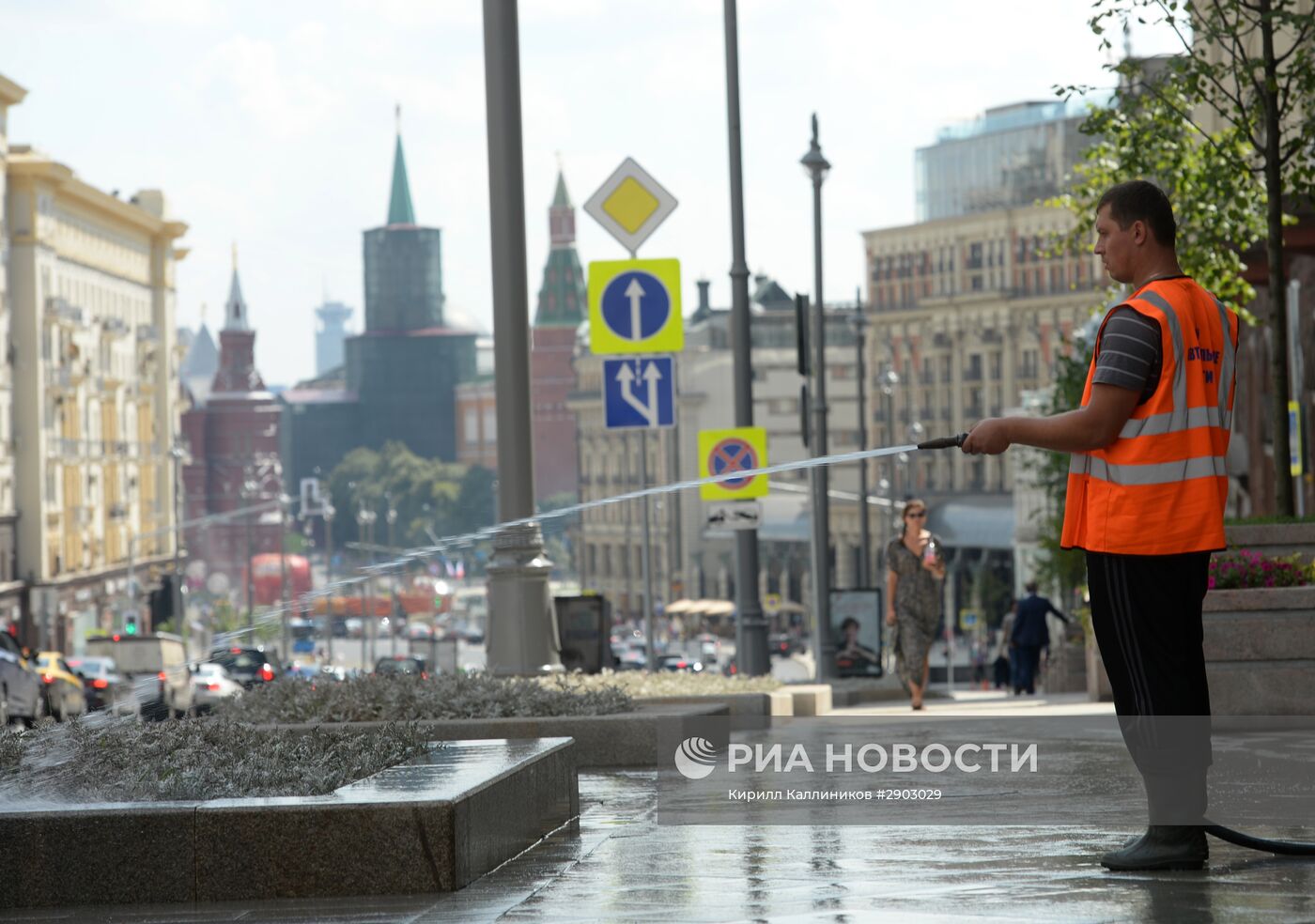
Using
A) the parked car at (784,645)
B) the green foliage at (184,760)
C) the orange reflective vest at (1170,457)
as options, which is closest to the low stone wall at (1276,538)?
the green foliage at (184,760)

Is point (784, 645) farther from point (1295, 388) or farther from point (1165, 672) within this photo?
point (1165, 672)

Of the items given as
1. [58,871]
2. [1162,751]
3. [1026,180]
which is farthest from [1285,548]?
[1026,180]

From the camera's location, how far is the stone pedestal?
14.7 m

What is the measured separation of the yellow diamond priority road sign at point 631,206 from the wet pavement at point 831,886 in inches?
441

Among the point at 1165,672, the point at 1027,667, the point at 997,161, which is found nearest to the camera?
the point at 1165,672

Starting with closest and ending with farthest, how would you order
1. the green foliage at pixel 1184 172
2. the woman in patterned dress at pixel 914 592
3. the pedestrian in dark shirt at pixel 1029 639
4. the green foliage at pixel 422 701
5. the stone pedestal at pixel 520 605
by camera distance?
the green foliage at pixel 422 701 < the stone pedestal at pixel 520 605 < the green foliage at pixel 1184 172 < the woman in patterned dress at pixel 914 592 < the pedestrian in dark shirt at pixel 1029 639

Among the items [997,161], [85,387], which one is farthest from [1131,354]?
[997,161]

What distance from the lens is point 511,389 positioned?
14.9 m

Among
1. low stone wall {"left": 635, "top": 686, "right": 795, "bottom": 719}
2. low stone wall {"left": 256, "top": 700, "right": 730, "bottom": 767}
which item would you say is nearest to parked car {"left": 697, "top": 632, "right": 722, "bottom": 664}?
low stone wall {"left": 635, "top": 686, "right": 795, "bottom": 719}

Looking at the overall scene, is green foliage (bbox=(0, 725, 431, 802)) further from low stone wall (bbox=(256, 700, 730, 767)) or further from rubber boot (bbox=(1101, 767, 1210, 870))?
low stone wall (bbox=(256, 700, 730, 767))

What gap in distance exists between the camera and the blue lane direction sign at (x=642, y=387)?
18547 mm

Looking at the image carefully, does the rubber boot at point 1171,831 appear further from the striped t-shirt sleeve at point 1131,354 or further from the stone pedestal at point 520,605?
the stone pedestal at point 520,605

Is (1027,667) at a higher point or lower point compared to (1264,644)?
lower

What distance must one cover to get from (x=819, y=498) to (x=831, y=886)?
2641cm
